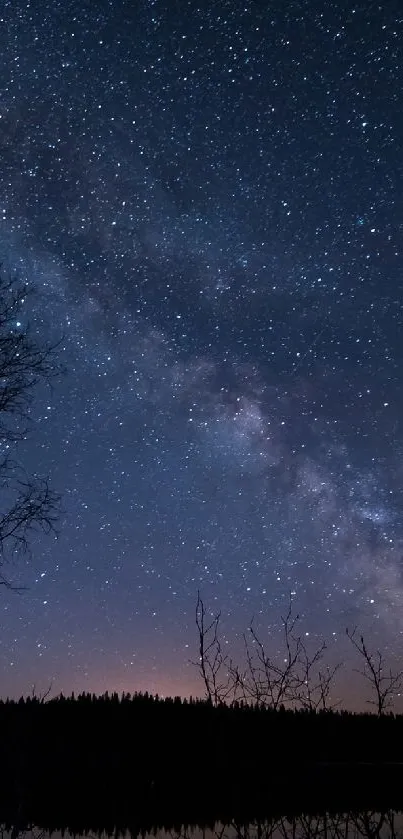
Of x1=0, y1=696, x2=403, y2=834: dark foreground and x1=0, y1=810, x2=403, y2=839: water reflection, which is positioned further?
x1=0, y1=696, x2=403, y2=834: dark foreground

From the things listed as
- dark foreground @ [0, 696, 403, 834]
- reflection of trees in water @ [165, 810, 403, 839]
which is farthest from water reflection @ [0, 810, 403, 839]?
dark foreground @ [0, 696, 403, 834]

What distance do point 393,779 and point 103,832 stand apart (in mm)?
6519

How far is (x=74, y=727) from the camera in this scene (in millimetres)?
14438

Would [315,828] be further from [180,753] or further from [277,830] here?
[180,753]

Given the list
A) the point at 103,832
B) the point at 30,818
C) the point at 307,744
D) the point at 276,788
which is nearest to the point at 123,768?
the point at 307,744

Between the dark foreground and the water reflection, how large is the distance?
2.39 m

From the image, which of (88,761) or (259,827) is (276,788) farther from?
(88,761)

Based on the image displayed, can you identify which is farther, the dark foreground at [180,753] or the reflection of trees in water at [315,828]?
the dark foreground at [180,753]

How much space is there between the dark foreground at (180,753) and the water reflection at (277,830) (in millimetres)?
2390

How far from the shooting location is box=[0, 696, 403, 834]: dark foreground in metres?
10.2

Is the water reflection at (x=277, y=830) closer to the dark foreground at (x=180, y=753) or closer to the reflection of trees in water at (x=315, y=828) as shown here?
the reflection of trees in water at (x=315, y=828)

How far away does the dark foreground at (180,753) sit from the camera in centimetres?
1024

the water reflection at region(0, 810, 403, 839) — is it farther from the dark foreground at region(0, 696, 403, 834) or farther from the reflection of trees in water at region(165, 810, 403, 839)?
the dark foreground at region(0, 696, 403, 834)

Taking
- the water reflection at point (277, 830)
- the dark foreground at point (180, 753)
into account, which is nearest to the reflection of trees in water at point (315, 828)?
the water reflection at point (277, 830)
